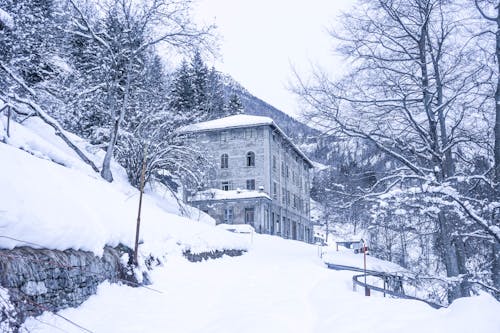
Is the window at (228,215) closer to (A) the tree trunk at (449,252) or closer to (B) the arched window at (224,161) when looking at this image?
(B) the arched window at (224,161)

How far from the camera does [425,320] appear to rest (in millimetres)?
5320

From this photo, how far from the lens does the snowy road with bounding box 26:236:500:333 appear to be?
16.7 feet

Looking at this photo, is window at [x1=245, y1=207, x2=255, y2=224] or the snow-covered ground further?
window at [x1=245, y1=207, x2=255, y2=224]

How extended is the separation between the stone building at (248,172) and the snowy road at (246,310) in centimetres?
2497

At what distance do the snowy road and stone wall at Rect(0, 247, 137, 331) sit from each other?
0.70 ft

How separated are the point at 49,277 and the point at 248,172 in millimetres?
34744

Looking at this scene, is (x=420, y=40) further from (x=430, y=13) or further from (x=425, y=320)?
(x=425, y=320)

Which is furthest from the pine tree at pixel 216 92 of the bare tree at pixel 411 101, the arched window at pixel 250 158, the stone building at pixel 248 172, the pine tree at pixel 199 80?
the bare tree at pixel 411 101

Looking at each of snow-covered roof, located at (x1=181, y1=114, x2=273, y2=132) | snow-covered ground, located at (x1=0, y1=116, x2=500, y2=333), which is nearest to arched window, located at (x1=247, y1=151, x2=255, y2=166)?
snow-covered roof, located at (x1=181, y1=114, x2=273, y2=132)

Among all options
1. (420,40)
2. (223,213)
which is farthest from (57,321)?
(223,213)

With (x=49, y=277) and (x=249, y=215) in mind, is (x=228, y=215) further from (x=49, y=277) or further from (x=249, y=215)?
(x=49, y=277)

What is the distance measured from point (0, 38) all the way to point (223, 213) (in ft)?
81.4

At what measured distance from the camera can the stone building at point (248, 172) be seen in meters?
37.1

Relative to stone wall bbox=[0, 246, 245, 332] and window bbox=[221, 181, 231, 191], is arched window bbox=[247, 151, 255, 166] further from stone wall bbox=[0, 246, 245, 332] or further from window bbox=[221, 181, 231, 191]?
stone wall bbox=[0, 246, 245, 332]
